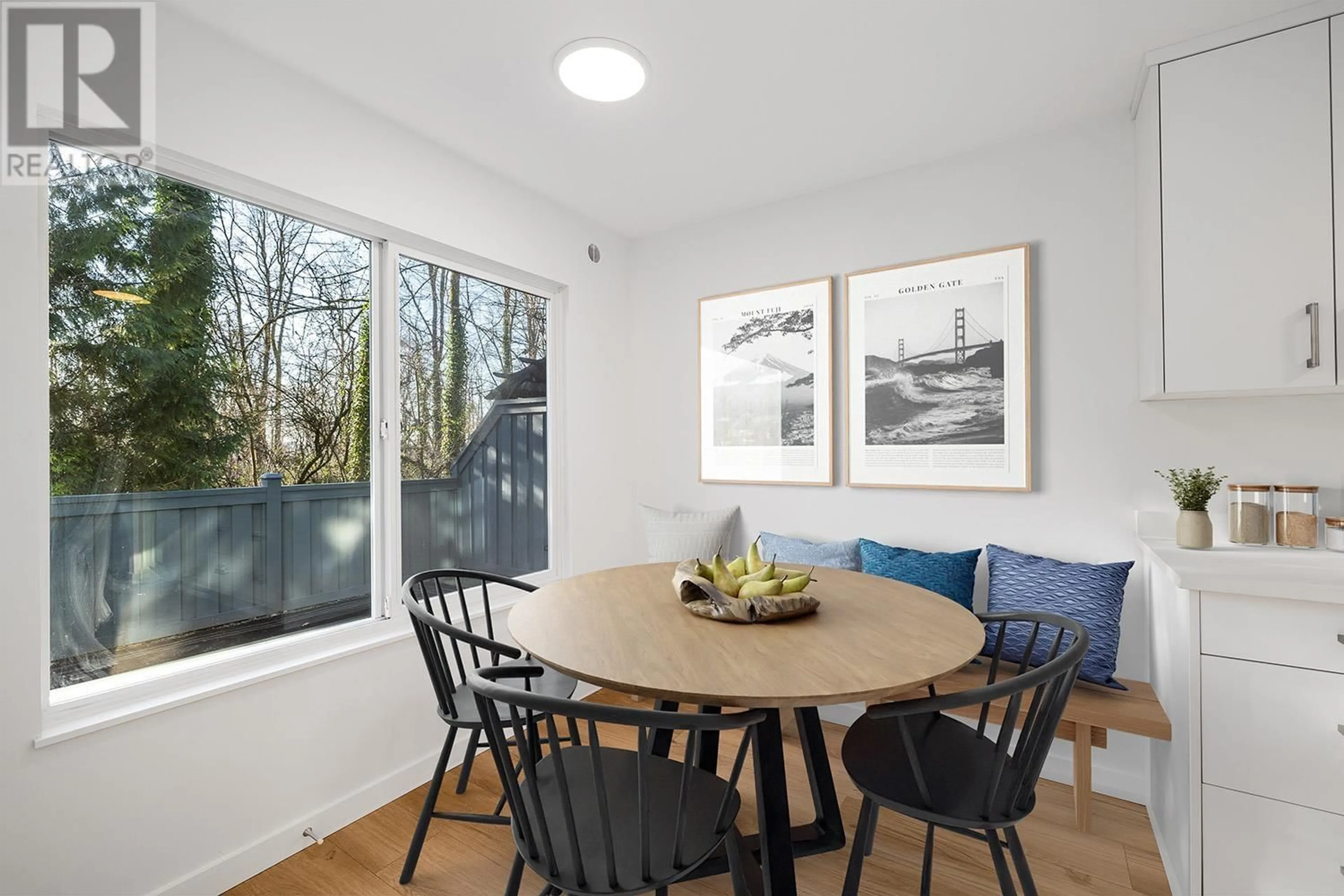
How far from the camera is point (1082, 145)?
2.41m

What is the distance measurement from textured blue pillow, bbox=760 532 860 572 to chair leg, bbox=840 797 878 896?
1.19 metres

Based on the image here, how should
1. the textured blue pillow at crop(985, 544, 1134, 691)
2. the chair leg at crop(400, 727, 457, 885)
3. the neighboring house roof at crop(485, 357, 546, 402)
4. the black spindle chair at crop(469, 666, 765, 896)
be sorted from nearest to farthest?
1. the black spindle chair at crop(469, 666, 765, 896)
2. the chair leg at crop(400, 727, 457, 885)
3. the textured blue pillow at crop(985, 544, 1134, 691)
4. the neighboring house roof at crop(485, 357, 546, 402)

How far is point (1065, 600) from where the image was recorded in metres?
2.22

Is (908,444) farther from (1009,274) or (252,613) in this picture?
(252,613)

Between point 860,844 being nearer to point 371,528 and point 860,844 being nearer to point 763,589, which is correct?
point 763,589

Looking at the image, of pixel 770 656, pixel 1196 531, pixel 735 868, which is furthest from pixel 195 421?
pixel 1196 531

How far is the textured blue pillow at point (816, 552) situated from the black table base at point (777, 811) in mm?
995

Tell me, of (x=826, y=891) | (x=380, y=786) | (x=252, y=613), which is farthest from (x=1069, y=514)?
(x=252, y=613)

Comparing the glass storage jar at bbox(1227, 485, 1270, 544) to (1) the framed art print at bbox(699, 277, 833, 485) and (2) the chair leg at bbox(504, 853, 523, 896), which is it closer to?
(1) the framed art print at bbox(699, 277, 833, 485)

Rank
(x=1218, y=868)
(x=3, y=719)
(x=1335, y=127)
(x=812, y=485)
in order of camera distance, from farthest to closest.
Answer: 1. (x=812, y=485)
2. (x=1335, y=127)
3. (x=1218, y=868)
4. (x=3, y=719)

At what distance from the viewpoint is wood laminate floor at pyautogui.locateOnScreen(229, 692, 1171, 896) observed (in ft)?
6.02

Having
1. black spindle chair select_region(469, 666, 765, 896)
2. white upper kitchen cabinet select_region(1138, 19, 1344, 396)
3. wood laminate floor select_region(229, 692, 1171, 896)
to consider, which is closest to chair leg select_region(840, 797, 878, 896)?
black spindle chair select_region(469, 666, 765, 896)

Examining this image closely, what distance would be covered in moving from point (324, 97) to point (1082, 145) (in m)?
2.81

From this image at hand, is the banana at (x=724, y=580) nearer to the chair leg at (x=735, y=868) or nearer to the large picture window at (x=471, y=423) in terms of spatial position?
the chair leg at (x=735, y=868)
